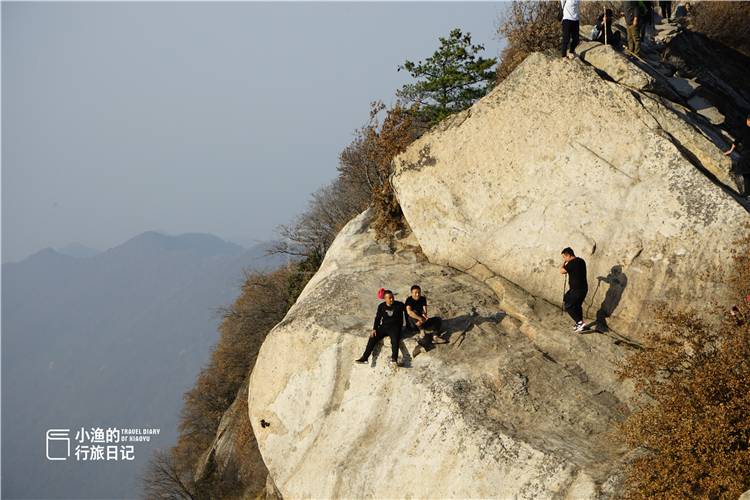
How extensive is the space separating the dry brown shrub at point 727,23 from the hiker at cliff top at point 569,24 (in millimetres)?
18242

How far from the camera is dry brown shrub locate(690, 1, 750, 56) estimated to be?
30078 mm

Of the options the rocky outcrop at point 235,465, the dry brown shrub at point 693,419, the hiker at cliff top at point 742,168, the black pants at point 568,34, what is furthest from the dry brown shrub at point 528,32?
the rocky outcrop at point 235,465

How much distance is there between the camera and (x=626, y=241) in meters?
15.2

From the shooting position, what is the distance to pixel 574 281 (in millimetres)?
Result: 14141

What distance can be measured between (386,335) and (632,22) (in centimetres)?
1516

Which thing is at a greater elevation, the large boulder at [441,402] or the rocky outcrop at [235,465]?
the large boulder at [441,402]

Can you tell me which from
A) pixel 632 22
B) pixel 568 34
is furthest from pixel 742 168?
pixel 632 22

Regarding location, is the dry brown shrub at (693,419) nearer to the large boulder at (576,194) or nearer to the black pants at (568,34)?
the large boulder at (576,194)

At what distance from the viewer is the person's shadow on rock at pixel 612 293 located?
1507 centimetres

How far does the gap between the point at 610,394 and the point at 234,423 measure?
19658 millimetres

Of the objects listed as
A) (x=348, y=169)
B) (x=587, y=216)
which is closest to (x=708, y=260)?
(x=587, y=216)

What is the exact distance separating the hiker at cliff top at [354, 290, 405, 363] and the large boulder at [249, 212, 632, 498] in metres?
0.56

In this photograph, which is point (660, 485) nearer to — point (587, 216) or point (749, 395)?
point (749, 395)

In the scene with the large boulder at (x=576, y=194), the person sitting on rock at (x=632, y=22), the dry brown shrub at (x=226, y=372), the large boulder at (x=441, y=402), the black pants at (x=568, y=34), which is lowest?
the dry brown shrub at (x=226, y=372)
